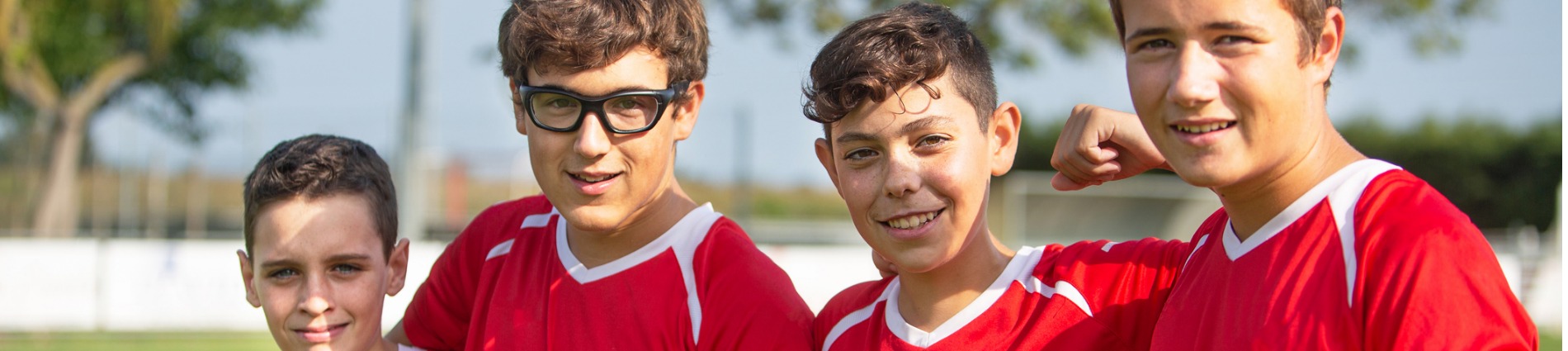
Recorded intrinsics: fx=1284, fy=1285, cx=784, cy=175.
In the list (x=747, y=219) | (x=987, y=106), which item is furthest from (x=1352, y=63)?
(x=987, y=106)

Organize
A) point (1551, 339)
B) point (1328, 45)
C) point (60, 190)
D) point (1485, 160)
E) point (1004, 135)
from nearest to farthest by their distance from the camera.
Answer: point (1328, 45)
point (1004, 135)
point (1551, 339)
point (60, 190)
point (1485, 160)

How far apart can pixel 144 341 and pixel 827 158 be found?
10323mm

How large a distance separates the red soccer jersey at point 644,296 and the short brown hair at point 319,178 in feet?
1.01

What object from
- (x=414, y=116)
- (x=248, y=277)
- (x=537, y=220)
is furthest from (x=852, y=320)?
(x=414, y=116)

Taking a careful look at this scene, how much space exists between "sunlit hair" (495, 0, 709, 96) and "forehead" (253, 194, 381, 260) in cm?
48

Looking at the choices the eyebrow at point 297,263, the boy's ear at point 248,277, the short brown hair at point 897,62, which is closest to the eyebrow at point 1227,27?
the short brown hair at point 897,62

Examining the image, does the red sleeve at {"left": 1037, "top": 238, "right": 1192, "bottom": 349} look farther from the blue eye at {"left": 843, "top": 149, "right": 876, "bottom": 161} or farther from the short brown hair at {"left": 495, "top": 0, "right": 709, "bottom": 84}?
the short brown hair at {"left": 495, "top": 0, "right": 709, "bottom": 84}

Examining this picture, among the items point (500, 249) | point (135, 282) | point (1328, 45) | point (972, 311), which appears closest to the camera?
point (1328, 45)

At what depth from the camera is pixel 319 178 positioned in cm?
292

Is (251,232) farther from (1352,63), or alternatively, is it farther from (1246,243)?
(1352,63)

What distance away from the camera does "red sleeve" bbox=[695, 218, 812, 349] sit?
8.67ft

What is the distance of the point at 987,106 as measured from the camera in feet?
8.48

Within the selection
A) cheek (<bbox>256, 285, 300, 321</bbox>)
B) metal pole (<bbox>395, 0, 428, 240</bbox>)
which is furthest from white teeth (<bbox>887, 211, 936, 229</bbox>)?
metal pole (<bbox>395, 0, 428, 240</bbox>)

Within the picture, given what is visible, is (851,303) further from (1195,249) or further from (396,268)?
(396,268)
